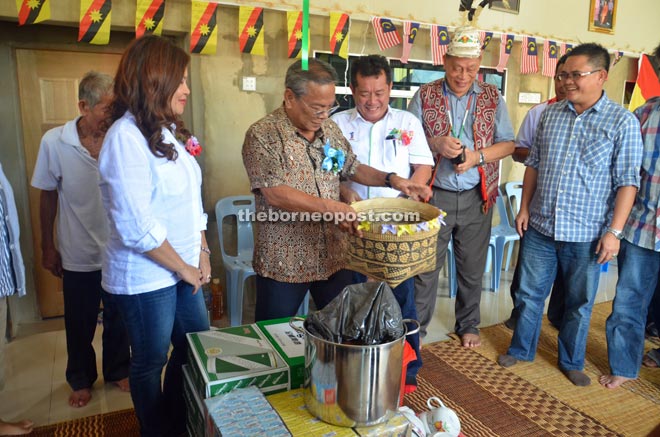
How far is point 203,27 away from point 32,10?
2.93 ft

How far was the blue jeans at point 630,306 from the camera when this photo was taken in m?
2.34

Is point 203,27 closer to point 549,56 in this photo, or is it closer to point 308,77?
point 308,77

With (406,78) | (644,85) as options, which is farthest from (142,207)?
(644,85)

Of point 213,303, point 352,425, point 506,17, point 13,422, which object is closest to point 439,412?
point 352,425

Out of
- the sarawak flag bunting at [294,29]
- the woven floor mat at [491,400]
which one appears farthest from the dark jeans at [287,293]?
the sarawak flag bunting at [294,29]

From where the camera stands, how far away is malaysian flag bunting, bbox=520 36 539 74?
4.17 metres

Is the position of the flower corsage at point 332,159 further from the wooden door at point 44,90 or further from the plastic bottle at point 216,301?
the wooden door at point 44,90

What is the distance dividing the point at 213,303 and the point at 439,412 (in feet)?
6.99

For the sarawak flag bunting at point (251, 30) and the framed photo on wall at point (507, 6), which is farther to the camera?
the framed photo on wall at point (507, 6)

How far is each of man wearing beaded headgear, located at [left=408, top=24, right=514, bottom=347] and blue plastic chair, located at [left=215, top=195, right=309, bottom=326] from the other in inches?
39.9

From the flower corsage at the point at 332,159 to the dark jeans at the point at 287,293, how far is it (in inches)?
16.9

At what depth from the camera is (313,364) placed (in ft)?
3.76

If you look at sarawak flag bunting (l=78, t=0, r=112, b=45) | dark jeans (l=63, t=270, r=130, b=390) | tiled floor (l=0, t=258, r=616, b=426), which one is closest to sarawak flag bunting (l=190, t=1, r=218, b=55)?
sarawak flag bunting (l=78, t=0, r=112, b=45)

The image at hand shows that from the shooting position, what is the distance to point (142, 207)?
4.51 feet
